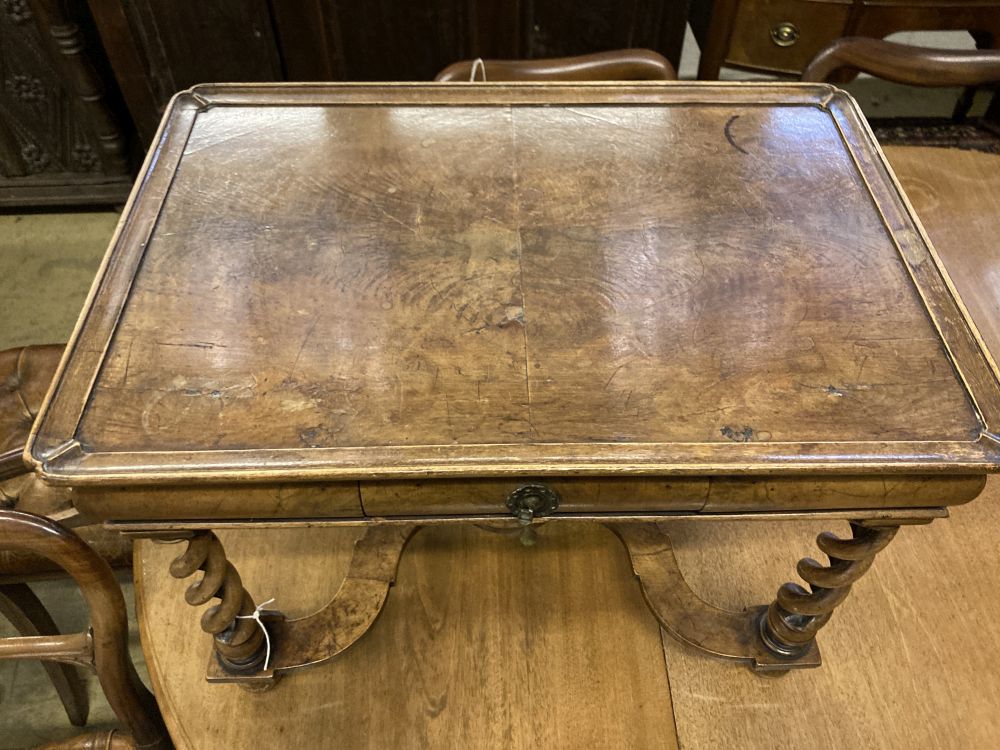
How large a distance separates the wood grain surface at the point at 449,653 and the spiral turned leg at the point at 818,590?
206 mm

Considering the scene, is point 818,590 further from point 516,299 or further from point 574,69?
point 574,69

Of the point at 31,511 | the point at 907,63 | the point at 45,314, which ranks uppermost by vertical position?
the point at 907,63

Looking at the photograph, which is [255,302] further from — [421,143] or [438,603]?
[438,603]

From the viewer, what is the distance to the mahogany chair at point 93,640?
833 millimetres

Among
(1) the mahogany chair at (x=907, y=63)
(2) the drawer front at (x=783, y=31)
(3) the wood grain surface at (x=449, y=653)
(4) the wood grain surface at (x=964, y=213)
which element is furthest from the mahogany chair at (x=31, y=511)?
(2) the drawer front at (x=783, y=31)

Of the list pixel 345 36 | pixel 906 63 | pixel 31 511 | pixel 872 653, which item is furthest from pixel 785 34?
pixel 31 511

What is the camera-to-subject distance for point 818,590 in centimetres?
109

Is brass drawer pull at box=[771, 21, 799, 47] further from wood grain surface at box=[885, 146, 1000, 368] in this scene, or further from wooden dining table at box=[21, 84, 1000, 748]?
wooden dining table at box=[21, 84, 1000, 748]

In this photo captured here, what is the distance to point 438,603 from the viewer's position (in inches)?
52.9

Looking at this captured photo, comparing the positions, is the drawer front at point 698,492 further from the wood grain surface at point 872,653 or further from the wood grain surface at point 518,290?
the wood grain surface at point 872,653

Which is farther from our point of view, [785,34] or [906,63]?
[785,34]

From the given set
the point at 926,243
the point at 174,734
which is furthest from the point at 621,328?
the point at 174,734

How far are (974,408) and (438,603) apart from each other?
881 mm

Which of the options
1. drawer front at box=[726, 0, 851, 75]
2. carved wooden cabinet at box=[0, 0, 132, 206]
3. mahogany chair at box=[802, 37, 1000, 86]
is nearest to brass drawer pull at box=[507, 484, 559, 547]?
mahogany chair at box=[802, 37, 1000, 86]
